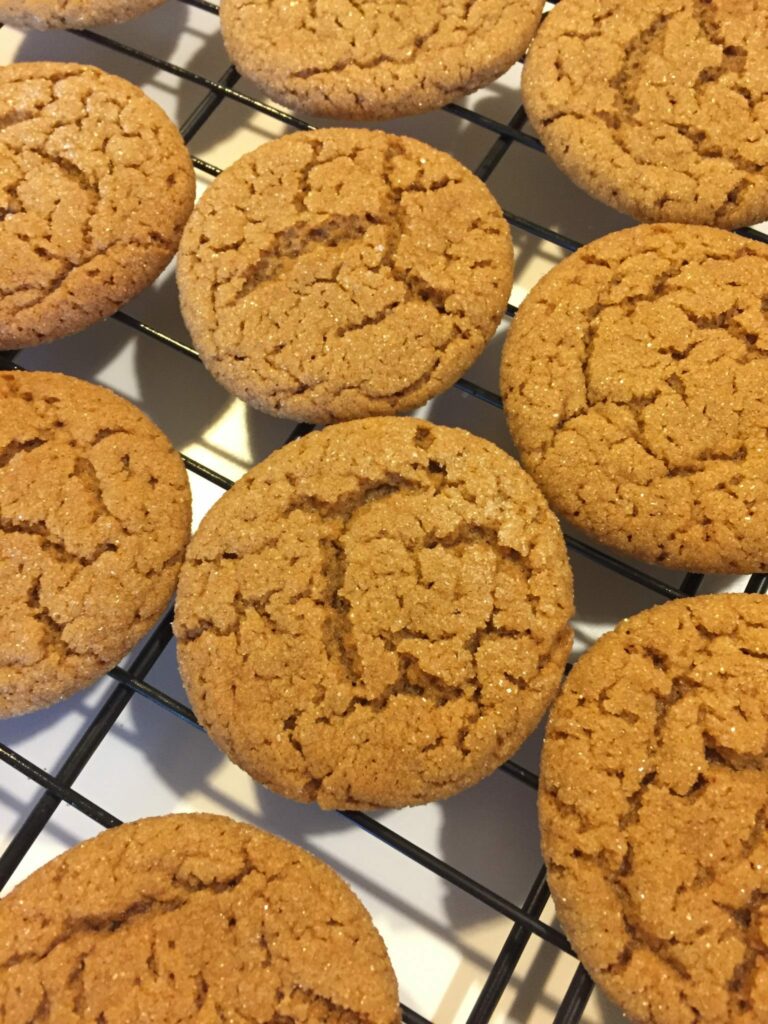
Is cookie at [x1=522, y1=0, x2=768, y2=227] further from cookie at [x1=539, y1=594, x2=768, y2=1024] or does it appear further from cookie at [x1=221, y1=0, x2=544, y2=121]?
cookie at [x1=539, y1=594, x2=768, y2=1024]

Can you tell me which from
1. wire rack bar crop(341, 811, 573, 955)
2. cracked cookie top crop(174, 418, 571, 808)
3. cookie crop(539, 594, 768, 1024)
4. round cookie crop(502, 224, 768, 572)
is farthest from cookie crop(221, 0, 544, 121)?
wire rack bar crop(341, 811, 573, 955)

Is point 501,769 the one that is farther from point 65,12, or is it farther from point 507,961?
point 65,12

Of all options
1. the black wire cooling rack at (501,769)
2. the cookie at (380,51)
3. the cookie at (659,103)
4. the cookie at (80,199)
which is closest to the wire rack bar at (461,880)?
the black wire cooling rack at (501,769)

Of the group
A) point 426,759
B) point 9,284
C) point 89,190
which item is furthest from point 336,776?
point 89,190

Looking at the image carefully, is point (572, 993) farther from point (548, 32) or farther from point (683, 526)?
point (548, 32)

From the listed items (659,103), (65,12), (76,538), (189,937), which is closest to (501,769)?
(189,937)
